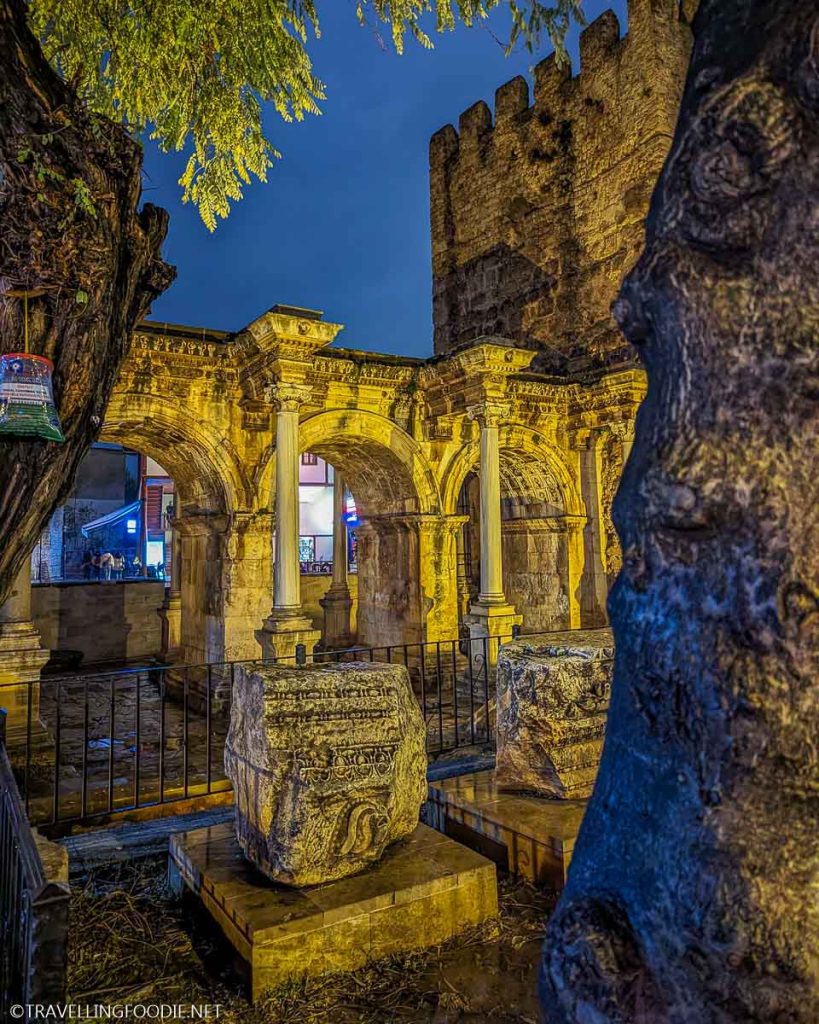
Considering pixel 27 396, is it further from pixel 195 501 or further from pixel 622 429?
pixel 622 429

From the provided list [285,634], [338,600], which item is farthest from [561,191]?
[285,634]

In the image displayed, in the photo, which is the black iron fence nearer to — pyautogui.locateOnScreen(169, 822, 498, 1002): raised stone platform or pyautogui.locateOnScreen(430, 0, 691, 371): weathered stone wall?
pyautogui.locateOnScreen(169, 822, 498, 1002): raised stone platform

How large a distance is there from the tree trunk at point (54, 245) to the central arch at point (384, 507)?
7742mm

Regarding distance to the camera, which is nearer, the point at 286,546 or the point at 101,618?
the point at 286,546

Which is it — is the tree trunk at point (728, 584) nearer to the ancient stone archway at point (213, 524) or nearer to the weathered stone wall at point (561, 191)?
the ancient stone archway at point (213, 524)

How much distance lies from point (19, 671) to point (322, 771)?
5274 mm

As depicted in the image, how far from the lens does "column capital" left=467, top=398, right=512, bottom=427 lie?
1031 cm

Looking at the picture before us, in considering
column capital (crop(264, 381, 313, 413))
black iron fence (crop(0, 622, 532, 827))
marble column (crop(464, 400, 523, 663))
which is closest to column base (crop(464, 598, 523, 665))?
marble column (crop(464, 400, 523, 663))

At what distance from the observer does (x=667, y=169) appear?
132cm

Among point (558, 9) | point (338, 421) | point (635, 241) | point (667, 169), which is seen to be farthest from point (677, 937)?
point (635, 241)

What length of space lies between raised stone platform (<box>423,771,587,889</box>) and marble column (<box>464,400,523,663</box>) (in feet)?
17.6

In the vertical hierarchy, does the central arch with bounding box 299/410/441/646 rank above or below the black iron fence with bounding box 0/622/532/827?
above

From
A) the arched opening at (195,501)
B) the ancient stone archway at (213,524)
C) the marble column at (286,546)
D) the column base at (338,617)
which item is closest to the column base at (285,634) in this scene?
the marble column at (286,546)

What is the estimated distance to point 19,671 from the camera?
23.1 feet
